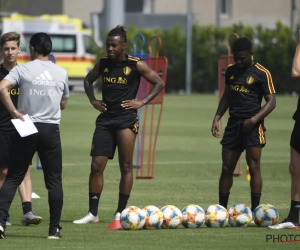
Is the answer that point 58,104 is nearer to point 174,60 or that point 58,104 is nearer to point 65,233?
point 65,233

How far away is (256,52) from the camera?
49500 mm

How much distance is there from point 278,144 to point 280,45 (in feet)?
84.3

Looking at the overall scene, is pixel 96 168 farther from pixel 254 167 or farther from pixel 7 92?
pixel 7 92

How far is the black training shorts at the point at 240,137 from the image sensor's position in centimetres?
1181

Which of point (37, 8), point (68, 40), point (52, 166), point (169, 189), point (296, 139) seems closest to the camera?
point (52, 166)

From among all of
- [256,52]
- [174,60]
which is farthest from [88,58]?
[256,52]

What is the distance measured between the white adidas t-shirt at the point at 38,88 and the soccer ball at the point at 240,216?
7.72ft

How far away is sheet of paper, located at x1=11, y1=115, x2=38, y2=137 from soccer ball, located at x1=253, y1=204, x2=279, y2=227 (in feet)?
9.29

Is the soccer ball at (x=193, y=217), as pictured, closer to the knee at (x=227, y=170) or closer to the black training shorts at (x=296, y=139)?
the knee at (x=227, y=170)

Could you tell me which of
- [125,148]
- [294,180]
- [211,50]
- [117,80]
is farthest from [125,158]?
[211,50]

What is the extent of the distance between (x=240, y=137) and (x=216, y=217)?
3.77 feet

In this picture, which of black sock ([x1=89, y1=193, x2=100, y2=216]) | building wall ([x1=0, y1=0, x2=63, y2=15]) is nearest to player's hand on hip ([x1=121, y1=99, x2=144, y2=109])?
black sock ([x1=89, y1=193, x2=100, y2=216])

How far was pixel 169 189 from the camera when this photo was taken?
1565 centimetres

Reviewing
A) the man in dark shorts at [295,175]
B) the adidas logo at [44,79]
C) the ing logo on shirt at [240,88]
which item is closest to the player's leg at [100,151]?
the ing logo on shirt at [240,88]
